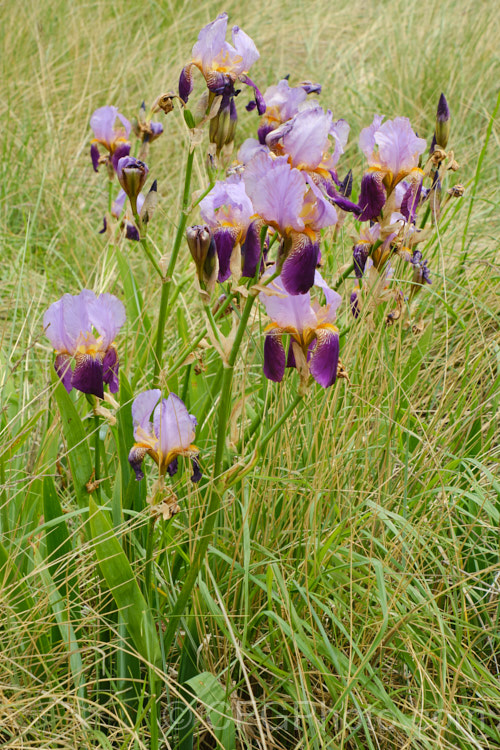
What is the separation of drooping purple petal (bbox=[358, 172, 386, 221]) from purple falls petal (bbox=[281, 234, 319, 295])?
0.42 meters

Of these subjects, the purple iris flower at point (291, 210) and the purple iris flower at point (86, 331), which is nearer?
the purple iris flower at point (291, 210)

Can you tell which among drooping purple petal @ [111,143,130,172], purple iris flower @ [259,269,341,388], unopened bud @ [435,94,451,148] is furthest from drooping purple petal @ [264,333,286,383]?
drooping purple petal @ [111,143,130,172]

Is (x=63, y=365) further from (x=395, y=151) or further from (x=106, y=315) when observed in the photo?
(x=395, y=151)

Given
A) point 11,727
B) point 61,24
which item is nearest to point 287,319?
point 11,727

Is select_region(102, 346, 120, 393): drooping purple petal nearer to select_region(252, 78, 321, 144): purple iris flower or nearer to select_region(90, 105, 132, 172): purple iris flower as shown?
select_region(252, 78, 321, 144): purple iris flower

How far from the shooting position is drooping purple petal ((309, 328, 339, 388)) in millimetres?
1126

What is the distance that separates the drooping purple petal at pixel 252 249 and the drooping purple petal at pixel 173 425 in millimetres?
236

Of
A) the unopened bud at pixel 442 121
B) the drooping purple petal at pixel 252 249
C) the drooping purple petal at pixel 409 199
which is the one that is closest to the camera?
the drooping purple petal at pixel 252 249

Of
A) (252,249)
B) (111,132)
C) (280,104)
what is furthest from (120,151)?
(252,249)

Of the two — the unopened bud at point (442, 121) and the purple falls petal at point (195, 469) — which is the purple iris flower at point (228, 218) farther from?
the unopened bud at point (442, 121)

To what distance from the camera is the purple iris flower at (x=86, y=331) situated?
1.22 meters

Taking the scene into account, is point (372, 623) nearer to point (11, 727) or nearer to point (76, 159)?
point (11, 727)

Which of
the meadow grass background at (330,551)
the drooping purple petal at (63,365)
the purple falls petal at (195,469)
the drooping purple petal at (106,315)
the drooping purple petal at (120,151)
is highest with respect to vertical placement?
the drooping purple petal at (106,315)

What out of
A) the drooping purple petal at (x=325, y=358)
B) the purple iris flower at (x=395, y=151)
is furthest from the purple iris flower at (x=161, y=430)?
the purple iris flower at (x=395, y=151)
